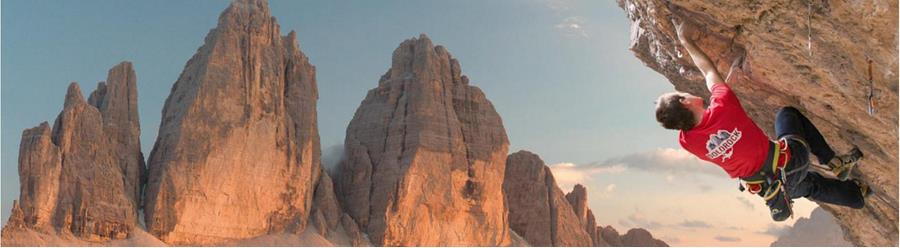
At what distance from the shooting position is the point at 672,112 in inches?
264

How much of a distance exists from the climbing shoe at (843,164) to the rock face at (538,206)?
7111 cm

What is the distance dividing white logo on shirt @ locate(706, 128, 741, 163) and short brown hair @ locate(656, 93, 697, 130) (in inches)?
9.2

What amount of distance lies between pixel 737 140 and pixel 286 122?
192ft

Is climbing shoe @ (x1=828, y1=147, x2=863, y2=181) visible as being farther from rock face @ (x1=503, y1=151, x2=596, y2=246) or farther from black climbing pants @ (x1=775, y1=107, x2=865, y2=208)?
rock face @ (x1=503, y1=151, x2=596, y2=246)

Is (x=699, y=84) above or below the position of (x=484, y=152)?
above

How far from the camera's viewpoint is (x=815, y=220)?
4006 inches

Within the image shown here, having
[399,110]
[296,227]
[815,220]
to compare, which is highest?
[399,110]

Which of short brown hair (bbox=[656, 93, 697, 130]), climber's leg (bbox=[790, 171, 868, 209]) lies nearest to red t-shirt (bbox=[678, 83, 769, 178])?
short brown hair (bbox=[656, 93, 697, 130])

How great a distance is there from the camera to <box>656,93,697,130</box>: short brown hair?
6.68 metres

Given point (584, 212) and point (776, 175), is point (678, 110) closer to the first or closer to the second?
point (776, 175)

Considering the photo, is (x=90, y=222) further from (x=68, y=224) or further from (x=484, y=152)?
(x=484, y=152)

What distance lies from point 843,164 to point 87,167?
52.5m

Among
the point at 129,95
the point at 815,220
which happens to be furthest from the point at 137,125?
the point at 815,220

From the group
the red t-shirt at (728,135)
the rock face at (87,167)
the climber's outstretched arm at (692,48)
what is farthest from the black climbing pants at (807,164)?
the rock face at (87,167)
